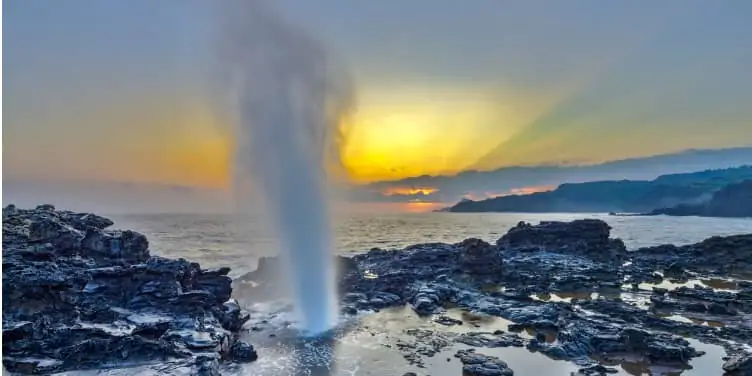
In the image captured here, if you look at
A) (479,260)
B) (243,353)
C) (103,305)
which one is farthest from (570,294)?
(103,305)

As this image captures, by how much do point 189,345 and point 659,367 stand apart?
2131 centimetres

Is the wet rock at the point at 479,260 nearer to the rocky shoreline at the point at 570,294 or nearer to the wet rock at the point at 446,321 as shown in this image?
the rocky shoreline at the point at 570,294

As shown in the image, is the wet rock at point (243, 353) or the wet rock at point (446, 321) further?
the wet rock at point (446, 321)

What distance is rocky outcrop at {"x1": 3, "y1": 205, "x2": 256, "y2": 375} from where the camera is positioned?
18.8 metres

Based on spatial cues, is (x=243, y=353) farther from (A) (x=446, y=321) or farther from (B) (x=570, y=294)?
(B) (x=570, y=294)

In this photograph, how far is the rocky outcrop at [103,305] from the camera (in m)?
18.8

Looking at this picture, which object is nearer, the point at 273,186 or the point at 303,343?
the point at 303,343

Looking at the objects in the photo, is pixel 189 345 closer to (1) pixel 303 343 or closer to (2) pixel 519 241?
(1) pixel 303 343

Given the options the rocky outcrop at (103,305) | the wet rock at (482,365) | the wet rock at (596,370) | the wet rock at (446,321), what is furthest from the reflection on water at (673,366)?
the rocky outcrop at (103,305)

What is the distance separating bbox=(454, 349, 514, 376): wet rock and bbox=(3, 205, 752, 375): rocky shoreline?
61 millimetres

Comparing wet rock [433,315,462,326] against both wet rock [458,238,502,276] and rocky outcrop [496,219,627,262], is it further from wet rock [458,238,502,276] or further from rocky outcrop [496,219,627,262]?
rocky outcrop [496,219,627,262]

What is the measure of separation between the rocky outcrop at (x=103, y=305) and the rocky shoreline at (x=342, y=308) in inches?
2.4

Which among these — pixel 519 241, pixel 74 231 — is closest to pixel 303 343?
pixel 74 231

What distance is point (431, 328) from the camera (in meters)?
28.3
